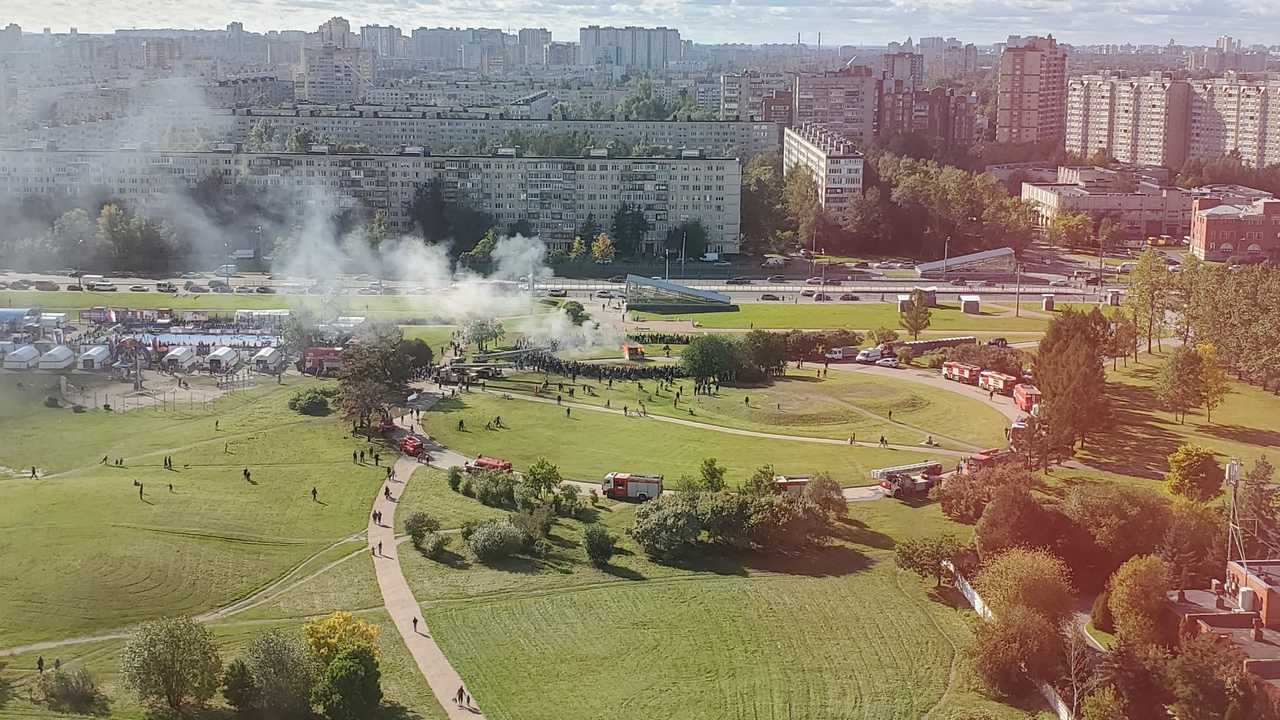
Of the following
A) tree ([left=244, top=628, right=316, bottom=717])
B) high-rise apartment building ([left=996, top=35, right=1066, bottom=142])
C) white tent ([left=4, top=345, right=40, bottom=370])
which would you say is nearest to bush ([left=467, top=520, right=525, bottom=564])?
tree ([left=244, top=628, right=316, bottom=717])

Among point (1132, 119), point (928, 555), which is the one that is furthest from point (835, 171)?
point (928, 555)

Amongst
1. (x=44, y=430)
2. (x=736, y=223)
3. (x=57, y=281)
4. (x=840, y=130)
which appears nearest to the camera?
(x=44, y=430)

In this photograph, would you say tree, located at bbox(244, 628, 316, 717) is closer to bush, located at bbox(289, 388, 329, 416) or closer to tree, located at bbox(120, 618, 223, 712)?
tree, located at bbox(120, 618, 223, 712)

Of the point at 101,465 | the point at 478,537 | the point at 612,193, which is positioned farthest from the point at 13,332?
the point at 612,193

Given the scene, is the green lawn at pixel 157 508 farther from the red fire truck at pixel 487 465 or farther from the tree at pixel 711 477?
the tree at pixel 711 477

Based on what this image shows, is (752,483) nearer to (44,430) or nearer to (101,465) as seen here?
(101,465)

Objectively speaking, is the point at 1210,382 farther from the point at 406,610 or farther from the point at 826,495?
the point at 406,610
